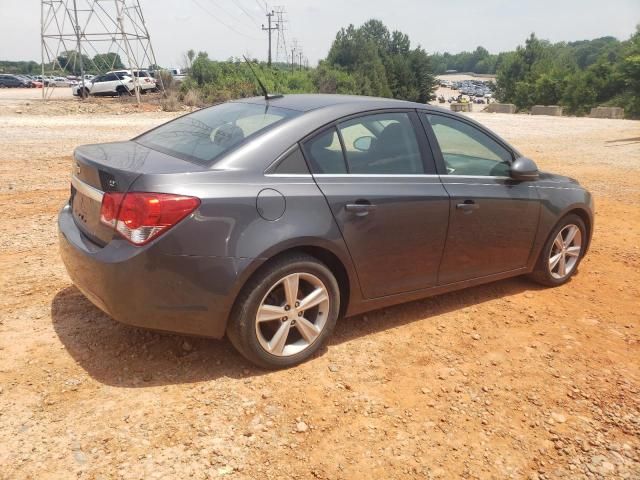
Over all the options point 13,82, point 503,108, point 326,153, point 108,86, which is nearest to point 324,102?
point 326,153

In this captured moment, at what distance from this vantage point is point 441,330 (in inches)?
152

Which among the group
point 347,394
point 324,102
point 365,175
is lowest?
point 347,394

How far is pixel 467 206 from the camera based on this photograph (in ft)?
12.7

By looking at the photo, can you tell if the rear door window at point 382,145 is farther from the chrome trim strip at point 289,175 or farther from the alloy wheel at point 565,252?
the alloy wheel at point 565,252

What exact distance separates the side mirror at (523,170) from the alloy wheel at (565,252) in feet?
2.49

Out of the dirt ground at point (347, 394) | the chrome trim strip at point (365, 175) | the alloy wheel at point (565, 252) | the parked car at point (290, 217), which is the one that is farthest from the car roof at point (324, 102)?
the alloy wheel at point (565, 252)

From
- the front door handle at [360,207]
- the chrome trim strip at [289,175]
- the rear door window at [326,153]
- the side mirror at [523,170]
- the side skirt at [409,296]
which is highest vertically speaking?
the rear door window at [326,153]

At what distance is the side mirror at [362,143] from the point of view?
3.52m

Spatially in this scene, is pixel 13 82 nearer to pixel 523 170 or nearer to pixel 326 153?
pixel 326 153

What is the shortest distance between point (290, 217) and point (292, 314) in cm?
58

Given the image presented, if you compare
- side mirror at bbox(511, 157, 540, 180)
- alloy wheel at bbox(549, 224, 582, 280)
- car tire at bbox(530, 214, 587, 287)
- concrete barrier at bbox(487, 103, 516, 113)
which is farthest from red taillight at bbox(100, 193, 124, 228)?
concrete barrier at bbox(487, 103, 516, 113)

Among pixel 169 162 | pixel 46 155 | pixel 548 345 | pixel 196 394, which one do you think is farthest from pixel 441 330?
pixel 46 155

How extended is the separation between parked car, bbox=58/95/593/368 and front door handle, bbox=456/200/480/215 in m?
0.01

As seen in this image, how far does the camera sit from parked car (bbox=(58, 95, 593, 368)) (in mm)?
2809
